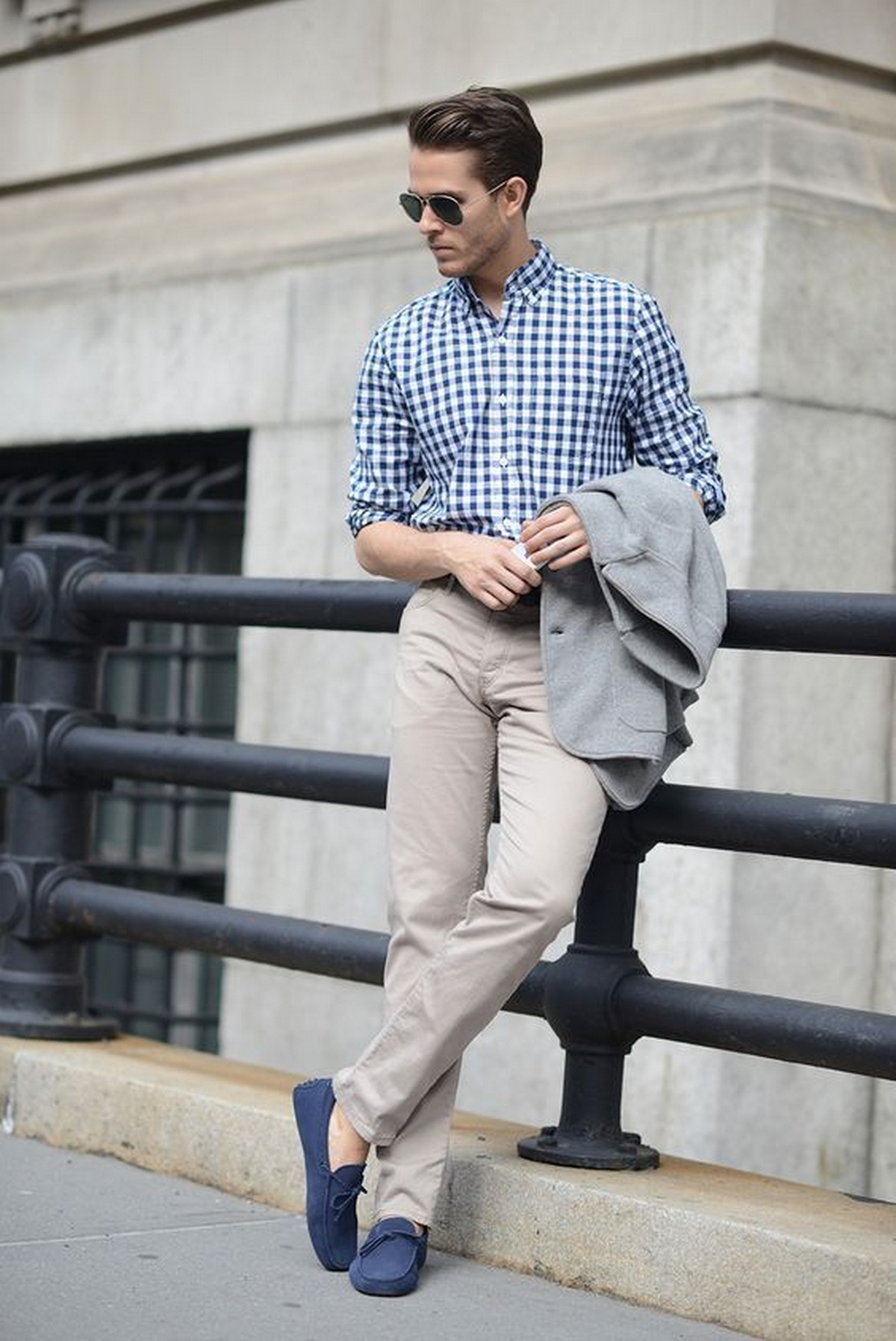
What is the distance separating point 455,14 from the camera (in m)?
7.88

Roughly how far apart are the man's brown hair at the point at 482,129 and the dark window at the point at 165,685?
472cm

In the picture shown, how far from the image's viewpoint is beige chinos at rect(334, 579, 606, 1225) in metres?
3.85

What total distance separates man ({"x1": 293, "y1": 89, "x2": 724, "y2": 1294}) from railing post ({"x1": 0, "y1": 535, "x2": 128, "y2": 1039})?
5.31 feet

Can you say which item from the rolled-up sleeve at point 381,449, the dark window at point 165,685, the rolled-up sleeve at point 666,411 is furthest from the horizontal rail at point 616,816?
the dark window at point 165,685

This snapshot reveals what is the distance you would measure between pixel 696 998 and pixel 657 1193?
347 millimetres

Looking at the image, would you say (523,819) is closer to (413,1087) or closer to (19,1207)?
(413,1087)

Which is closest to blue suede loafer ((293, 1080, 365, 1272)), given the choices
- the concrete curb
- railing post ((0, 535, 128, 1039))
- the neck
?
the concrete curb

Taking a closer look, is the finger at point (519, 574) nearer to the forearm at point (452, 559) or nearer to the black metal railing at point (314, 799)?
the forearm at point (452, 559)

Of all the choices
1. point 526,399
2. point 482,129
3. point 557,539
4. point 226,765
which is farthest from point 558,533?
point 226,765

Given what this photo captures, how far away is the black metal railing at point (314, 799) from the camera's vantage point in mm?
4004

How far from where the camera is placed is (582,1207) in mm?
Result: 4004

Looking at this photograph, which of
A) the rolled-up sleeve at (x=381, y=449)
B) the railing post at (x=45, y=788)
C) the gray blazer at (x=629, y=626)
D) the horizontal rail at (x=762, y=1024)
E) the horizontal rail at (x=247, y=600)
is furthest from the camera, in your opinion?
the railing post at (x=45, y=788)

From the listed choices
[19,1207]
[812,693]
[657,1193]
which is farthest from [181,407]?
[657,1193]

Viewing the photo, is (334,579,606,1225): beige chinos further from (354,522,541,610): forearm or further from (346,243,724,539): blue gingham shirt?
(346,243,724,539): blue gingham shirt
